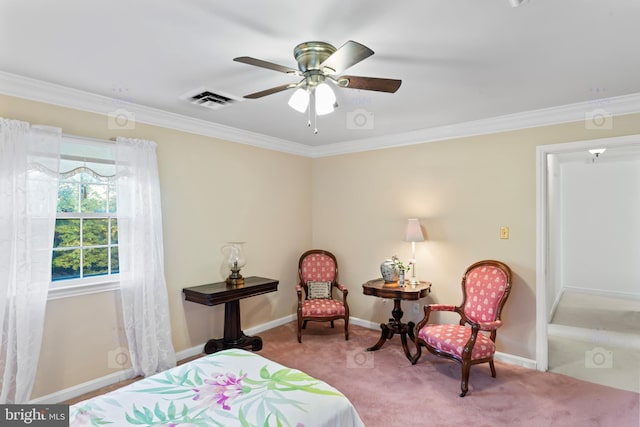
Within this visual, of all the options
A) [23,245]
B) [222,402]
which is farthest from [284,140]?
[222,402]

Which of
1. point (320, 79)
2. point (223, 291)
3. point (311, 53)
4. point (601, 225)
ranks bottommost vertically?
point (223, 291)

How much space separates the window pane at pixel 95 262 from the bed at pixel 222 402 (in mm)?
1622

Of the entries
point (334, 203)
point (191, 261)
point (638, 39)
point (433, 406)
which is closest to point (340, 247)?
point (334, 203)

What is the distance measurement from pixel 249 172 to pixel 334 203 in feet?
4.39

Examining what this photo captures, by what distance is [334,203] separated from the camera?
498 centimetres

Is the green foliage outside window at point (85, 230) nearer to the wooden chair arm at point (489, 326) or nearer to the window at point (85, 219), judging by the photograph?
the window at point (85, 219)

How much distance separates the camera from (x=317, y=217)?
204 inches

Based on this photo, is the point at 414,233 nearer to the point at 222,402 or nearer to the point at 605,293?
the point at 222,402

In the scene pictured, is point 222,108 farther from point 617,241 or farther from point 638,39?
point 617,241

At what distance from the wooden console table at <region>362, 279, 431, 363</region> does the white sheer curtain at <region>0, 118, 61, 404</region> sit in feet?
9.71

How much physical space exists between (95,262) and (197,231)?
3.25 feet

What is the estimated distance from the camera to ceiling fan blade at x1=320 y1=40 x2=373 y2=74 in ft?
5.30

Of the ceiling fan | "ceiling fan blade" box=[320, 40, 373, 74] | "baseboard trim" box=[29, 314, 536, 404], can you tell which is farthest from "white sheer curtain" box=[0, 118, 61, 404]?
"ceiling fan blade" box=[320, 40, 373, 74]

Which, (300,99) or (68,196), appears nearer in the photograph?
(300,99)
